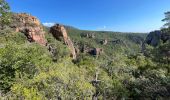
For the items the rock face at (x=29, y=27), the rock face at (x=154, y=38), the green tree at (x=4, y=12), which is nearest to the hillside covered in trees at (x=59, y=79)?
the green tree at (x=4, y=12)

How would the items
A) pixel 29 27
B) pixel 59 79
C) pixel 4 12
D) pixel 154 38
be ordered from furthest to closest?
1. pixel 154 38
2. pixel 29 27
3. pixel 59 79
4. pixel 4 12

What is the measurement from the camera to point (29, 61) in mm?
27672

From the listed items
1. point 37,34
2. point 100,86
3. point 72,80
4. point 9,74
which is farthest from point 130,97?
point 37,34

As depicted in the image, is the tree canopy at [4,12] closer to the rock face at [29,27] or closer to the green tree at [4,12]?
the green tree at [4,12]

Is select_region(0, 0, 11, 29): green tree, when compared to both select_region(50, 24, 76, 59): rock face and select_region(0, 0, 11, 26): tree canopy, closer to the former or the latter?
select_region(0, 0, 11, 26): tree canopy

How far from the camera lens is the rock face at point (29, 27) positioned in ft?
264

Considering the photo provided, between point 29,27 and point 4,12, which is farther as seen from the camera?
point 29,27

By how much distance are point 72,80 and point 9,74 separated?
824 cm

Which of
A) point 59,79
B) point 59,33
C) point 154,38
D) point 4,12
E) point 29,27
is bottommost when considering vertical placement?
point 154,38

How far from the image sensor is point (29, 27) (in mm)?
82438

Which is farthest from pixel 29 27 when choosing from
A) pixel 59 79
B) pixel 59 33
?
pixel 59 79

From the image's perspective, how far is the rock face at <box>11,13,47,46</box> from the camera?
8057cm

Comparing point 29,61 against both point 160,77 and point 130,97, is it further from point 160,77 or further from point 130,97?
point 160,77

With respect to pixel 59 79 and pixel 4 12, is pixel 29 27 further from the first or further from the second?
pixel 4 12
